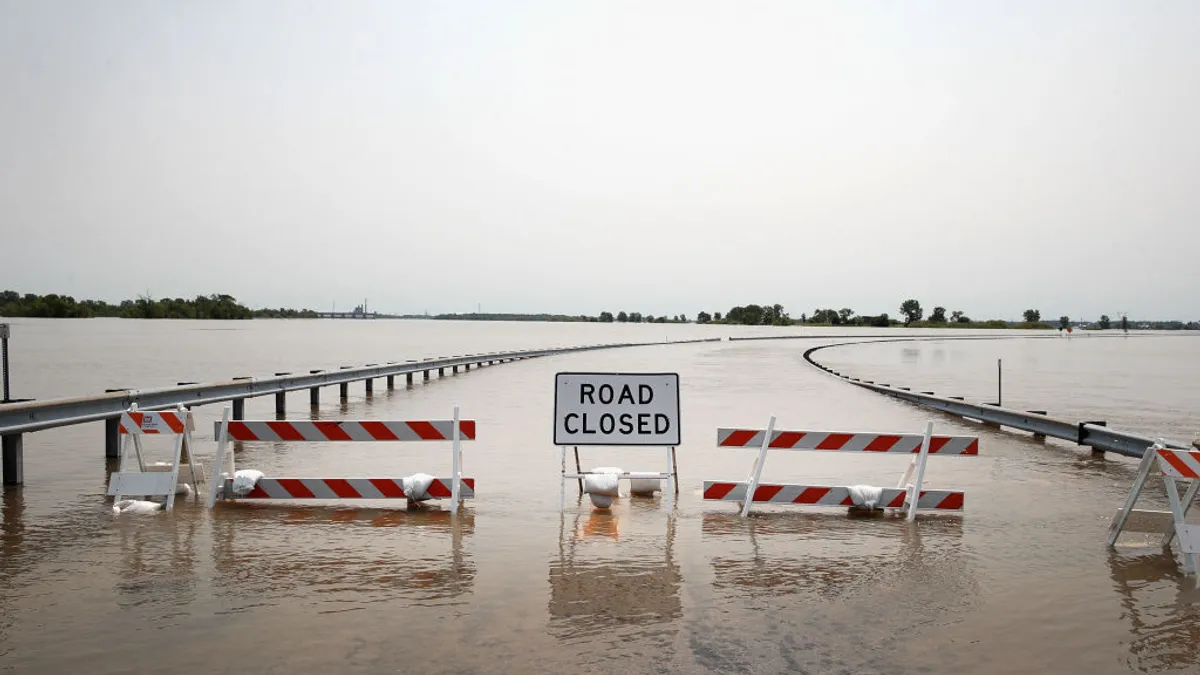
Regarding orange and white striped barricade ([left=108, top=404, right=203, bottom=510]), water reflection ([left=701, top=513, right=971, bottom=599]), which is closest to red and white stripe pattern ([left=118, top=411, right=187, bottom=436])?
orange and white striped barricade ([left=108, top=404, right=203, bottom=510])

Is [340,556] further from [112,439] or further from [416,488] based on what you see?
[112,439]

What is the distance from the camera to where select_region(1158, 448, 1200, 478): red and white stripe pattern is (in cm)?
815

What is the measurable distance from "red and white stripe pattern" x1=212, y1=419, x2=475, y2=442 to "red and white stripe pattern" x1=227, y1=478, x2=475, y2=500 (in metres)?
0.45

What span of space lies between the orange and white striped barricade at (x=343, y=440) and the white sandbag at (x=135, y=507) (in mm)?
534

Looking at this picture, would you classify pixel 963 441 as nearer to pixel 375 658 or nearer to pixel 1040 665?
pixel 1040 665

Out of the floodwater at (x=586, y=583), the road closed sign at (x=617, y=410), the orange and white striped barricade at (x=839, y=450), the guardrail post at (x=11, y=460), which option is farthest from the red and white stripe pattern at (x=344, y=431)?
the guardrail post at (x=11, y=460)

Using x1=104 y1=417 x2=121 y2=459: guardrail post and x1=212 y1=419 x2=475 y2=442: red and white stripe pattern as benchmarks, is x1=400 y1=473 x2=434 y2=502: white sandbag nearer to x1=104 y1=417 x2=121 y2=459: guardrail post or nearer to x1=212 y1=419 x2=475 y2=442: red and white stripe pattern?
x1=212 y1=419 x2=475 y2=442: red and white stripe pattern

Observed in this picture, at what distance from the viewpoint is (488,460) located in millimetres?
14586

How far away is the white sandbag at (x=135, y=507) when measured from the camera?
10.1m

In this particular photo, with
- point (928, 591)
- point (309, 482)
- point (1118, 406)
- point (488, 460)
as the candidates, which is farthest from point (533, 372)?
point (928, 591)

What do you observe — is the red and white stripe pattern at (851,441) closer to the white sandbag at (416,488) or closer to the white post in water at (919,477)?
the white post in water at (919,477)

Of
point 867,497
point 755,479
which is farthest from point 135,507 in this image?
point 867,497

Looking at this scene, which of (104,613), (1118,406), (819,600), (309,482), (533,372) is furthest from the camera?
(533,372)

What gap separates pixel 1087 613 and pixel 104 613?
6.54 m
